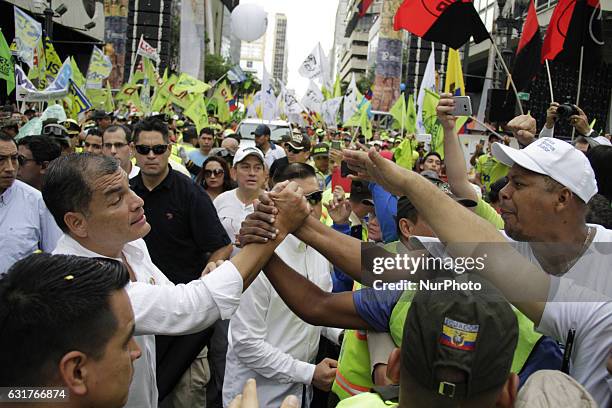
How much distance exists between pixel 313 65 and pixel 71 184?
2108 centimetres

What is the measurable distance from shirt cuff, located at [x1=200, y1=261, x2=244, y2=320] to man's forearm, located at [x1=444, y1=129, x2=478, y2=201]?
1.81m

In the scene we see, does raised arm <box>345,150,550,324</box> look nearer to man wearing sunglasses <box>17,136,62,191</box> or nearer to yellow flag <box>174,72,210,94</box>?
man wearing sunglasses <box>17,136,62,191</box>

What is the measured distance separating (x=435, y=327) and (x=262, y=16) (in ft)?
91.3

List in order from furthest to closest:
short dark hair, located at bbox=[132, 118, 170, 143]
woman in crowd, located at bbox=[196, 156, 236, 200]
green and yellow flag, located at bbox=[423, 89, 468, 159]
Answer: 1. green and yellow flag, located at bbox=[423, 89, 468, 159]
2. woman in crowd, located at bbox=[196, 156, 236, 200]
3. short dark hair, located at bbox=[132, 118, 170, 143]

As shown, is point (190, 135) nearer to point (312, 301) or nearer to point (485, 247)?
point (312, 301)

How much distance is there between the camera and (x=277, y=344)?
3436mm

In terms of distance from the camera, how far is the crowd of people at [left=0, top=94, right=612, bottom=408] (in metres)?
1.48

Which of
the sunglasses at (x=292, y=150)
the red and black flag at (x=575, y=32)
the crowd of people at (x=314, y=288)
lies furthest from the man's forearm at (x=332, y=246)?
the red and black flag at (x=575, y=32)

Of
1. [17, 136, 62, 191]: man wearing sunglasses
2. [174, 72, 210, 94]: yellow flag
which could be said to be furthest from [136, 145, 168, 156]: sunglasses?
[174, 72, 210, 94]: yellow flag

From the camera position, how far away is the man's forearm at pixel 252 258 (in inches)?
89.4

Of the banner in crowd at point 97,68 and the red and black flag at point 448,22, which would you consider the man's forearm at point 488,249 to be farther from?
the banner in crowd at point 97,68

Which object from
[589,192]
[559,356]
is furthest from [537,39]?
[559,356]

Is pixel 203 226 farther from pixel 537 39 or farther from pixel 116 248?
pixel 537 39

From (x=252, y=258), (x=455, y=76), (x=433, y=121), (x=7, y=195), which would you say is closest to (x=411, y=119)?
(x=433, y=121)
